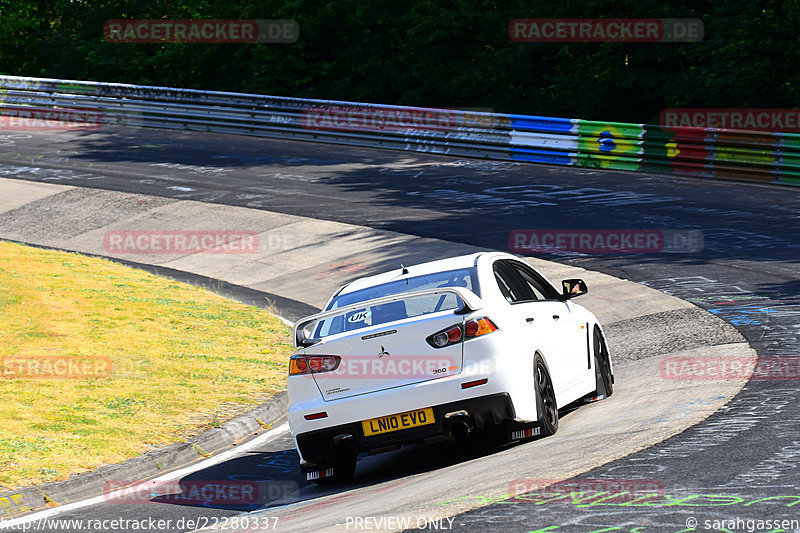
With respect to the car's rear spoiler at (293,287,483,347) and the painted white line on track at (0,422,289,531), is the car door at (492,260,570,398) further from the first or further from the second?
the painted white line on track at (0,422,289,531)

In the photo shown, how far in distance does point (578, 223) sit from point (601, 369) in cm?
972

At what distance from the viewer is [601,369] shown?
9.77 metres

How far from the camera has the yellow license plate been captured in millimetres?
7695

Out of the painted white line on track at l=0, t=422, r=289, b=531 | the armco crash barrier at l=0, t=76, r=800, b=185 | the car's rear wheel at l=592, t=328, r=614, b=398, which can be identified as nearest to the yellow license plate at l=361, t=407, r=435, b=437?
the painted white line on track at l=0, t=422, r=289, b=531

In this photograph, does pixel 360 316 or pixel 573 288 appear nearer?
pixel 360 316

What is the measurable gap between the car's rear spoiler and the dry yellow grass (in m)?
2.16

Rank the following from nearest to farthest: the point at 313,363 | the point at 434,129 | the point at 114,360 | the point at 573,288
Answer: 1. the point at 313,363
2. the point at 573,288
3. the point at 114,360
4. the point at 434,129

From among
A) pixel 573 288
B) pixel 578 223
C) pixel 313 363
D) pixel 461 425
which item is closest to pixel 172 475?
pixel 313 363

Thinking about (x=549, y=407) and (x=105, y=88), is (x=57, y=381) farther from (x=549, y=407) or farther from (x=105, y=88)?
(x=105, y=88)

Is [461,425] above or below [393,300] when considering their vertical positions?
below

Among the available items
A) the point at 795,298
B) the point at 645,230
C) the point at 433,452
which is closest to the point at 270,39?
the point at 645,230

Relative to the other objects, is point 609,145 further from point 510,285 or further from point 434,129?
point 510,285

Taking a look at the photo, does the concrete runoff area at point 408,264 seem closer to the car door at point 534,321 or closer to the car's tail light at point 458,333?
the car door at point 534,321

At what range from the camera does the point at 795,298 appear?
12797 mm
